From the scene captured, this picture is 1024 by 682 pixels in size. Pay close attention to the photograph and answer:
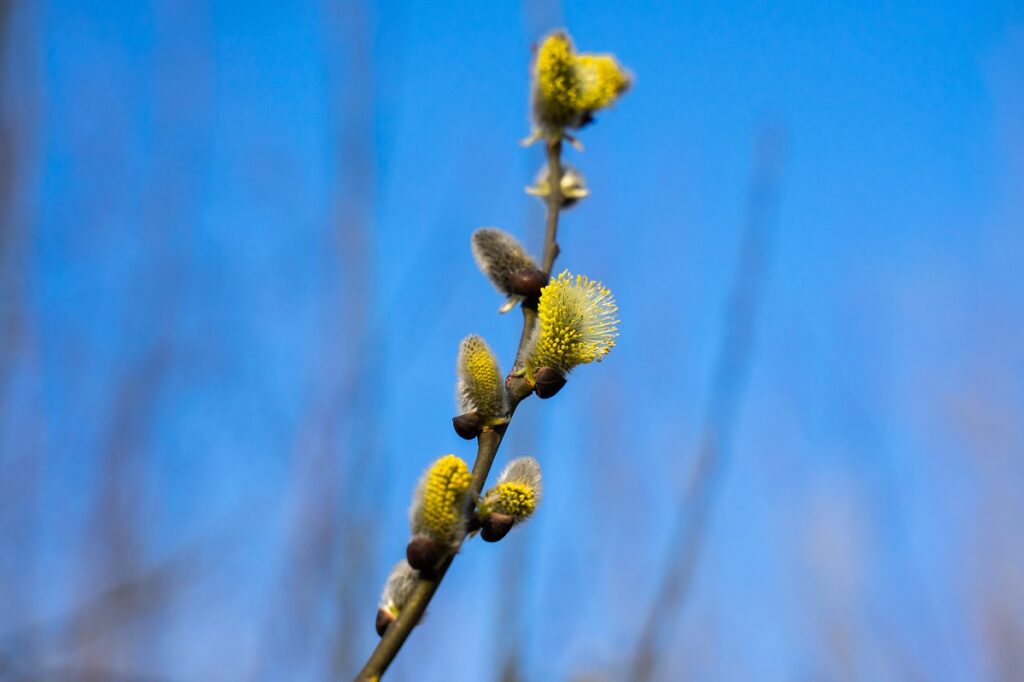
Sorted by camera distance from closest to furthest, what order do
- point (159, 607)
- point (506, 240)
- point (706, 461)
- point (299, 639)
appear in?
1. point (506, 240)
2. point (706, 461)
3. point (299, 639)
4. point (159, 607)

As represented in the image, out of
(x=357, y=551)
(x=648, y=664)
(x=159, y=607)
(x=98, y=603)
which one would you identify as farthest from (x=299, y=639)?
(x=648, y=664)

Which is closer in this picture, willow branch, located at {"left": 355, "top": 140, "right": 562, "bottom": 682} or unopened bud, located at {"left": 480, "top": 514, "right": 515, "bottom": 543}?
willow branch, located at {"left": 355, "top": 140, "right": 562, "bottom": 682}

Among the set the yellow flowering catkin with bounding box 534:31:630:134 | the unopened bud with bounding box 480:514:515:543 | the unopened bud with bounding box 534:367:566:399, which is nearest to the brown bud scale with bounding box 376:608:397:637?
the unopened bud with bounding box 480:514:515:543

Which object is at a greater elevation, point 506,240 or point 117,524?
point 117,524

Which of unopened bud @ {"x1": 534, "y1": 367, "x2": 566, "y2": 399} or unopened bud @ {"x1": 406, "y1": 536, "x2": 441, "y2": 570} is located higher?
unopened bud @ {"x1": 534, "y1": 367, "x2": 566, "y2": 399}

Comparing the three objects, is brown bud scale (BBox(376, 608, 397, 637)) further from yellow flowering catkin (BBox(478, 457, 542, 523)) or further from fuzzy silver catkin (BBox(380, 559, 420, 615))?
yellow flowering catkin (BBox(478, 457, 542, 523))

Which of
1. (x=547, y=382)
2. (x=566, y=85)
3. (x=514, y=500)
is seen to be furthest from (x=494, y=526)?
(x=566, y=85)

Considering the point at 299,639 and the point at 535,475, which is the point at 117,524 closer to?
the point at 299,639
